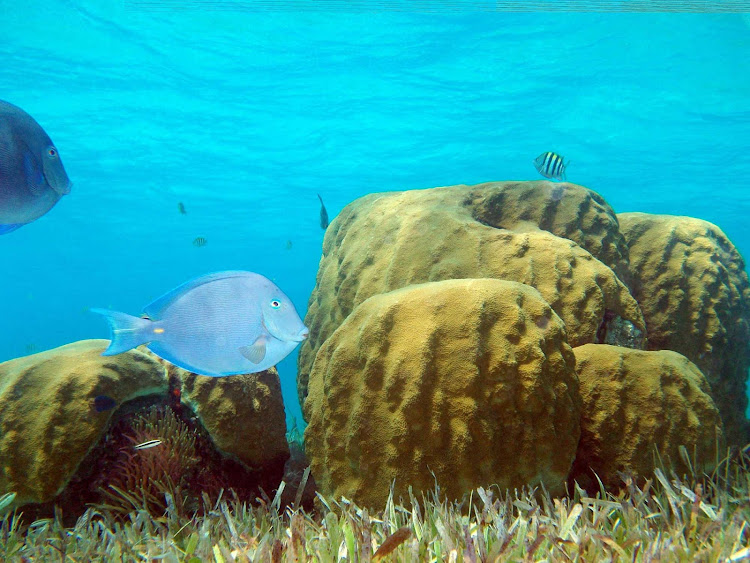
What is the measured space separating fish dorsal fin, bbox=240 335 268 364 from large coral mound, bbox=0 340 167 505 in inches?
105

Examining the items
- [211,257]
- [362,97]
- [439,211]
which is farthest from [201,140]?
[211,257]

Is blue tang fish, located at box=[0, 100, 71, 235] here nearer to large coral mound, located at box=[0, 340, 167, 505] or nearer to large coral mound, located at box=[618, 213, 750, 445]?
large coral mound, located at box=[0, 340, 167, 505]

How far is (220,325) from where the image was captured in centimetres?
206

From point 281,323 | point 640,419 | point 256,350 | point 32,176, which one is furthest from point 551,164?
point 32,176

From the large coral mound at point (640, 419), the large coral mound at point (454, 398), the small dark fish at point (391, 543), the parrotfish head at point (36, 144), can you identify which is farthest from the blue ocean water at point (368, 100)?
the small dark fish at point (391, 543)

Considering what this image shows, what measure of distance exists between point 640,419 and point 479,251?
2340 millimetres

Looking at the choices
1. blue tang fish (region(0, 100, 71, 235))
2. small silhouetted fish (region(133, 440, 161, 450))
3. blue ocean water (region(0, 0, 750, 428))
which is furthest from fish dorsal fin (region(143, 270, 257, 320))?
blue ocean water (region(0, 0, 750, 428))

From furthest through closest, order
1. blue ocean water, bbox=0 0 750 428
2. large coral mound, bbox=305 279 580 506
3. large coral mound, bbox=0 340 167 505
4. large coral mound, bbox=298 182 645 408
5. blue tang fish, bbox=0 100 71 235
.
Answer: blue ocean water, bbox=0 0 750 428 → large coral mound, bbox=298 182 645 408 → large coral mound, bbox=0 340 167 505 → large coral mound, bbox=305 279 580 506 → blue tang fish, bbox=0 100 71 235

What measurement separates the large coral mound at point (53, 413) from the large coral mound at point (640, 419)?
4.05 metres

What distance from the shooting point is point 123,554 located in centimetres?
256

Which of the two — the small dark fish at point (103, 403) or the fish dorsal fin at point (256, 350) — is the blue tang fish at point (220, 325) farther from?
the small dark fish at point (103, 403)

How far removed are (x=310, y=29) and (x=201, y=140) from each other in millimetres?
10961

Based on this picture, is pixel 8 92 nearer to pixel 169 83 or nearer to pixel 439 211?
pixel 169 83

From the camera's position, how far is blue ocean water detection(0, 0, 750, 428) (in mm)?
→ 14625
